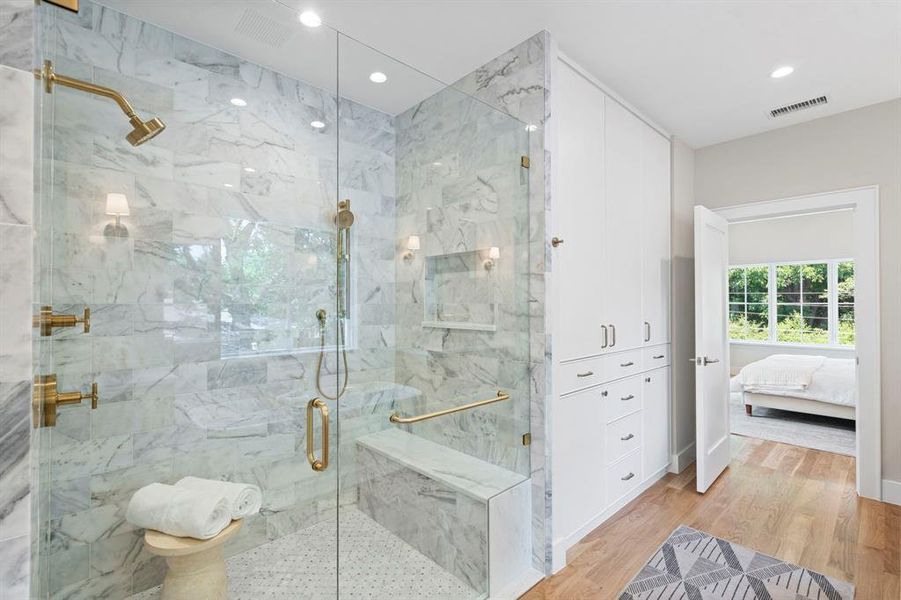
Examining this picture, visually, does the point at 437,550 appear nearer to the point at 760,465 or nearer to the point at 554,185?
the point at 554,185

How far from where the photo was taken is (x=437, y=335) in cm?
187

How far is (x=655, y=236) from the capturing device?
3064 millimetres

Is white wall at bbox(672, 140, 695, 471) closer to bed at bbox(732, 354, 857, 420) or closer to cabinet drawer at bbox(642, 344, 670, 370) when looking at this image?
cabinet drawer at bbox(642, 344, 670, 370)

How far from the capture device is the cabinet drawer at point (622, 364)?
2.54 meters

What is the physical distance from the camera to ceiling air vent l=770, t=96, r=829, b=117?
9.02ft

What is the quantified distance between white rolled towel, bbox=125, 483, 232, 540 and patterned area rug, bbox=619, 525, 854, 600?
5.64 ft

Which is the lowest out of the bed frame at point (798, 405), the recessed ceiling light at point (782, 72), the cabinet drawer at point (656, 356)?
the bed frame at point (798, 405)

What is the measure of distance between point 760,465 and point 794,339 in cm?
462

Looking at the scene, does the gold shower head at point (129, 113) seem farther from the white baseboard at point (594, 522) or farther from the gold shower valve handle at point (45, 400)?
the white baseboard at point (594, 522)

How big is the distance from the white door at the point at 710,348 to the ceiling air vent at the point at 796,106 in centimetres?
76


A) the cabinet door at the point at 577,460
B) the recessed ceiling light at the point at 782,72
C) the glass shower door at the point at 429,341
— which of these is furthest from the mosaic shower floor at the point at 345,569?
the recessed ceiling light at the point at 782,72

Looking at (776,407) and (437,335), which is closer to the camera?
(437,335)

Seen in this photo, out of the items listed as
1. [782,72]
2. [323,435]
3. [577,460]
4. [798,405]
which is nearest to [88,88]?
[323,435]

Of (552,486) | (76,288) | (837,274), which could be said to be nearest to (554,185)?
(552,486)
